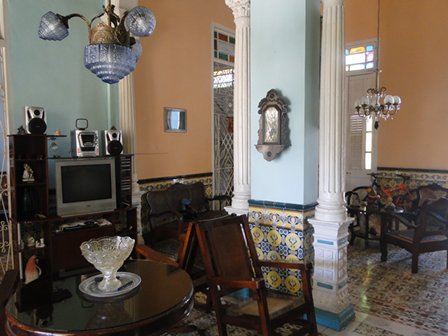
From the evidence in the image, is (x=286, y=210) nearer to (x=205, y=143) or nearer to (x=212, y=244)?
(x=212, y=244)

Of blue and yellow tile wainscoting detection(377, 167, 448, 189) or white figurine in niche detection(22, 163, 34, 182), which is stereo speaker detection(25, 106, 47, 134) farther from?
blue and yellow tile wainscoting detection(377, 167, 448, 189)

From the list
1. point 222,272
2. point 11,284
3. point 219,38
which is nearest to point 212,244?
point 222,272

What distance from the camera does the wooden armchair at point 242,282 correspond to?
2.24 metres

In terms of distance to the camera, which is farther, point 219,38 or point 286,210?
point 219,38

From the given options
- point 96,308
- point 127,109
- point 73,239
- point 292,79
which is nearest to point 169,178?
point 127,109

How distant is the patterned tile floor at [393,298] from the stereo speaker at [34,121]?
243 centimetres

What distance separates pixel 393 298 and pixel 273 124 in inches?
80.5

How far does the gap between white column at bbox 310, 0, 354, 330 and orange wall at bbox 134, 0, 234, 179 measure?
299cm

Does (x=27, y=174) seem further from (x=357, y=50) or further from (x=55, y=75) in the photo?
Result: (x=357, y=50)

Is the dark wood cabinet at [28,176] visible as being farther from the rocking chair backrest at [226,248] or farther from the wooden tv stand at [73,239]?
the rocking chair backrest at [226,248]

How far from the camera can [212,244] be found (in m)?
2.55

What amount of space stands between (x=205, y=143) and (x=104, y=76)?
3953 millimetres

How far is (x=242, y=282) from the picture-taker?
2.21m

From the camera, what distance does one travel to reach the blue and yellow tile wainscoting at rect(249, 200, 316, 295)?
9.84 ft
